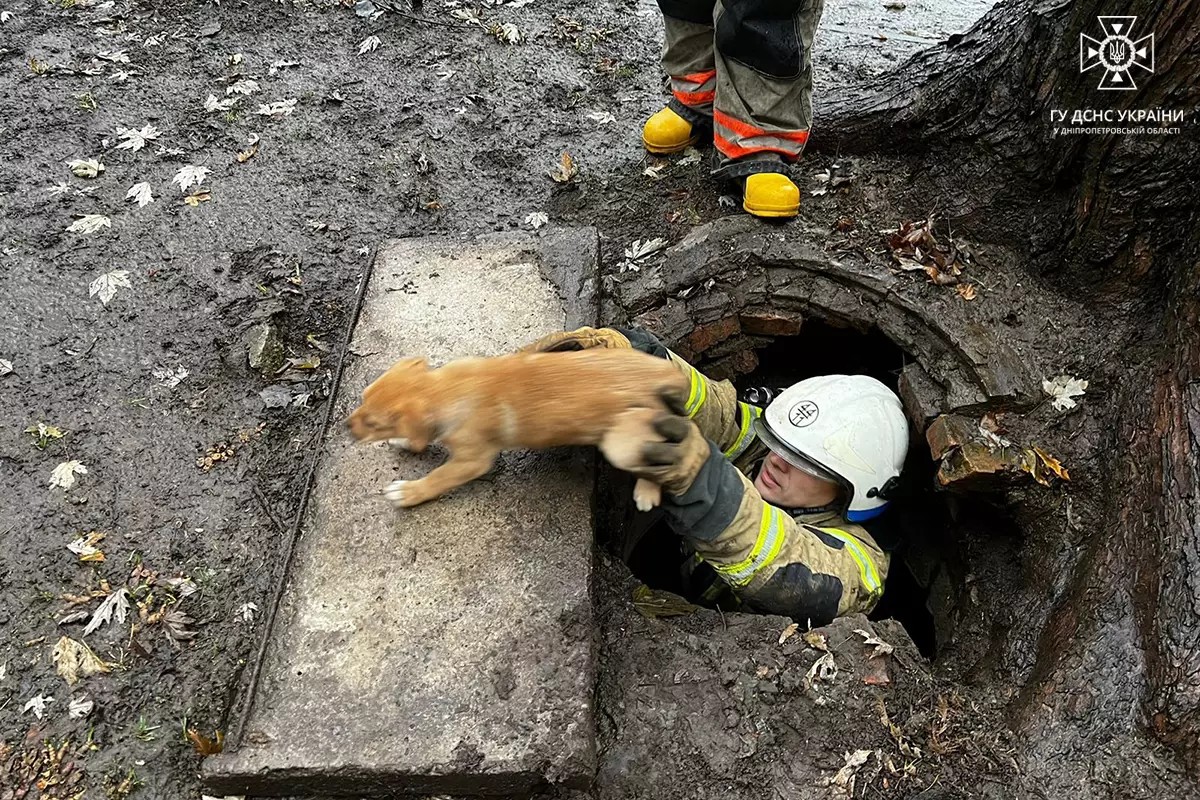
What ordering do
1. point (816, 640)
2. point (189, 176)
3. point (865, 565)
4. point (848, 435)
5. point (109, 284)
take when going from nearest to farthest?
point (816, 640) → point (865, 565) → point (848, 435) → point (109, 284) → point (189, 176)

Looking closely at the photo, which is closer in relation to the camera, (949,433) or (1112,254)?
(1112,254)

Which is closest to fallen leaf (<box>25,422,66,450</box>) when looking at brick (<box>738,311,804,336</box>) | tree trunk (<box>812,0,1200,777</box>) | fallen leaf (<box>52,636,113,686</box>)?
fallen leaf (<box>52,636,113,686</box>)

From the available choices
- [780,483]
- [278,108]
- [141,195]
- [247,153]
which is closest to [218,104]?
[278,108]

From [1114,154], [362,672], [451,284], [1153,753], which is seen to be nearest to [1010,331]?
[1114,154]

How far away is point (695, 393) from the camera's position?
3.59 m

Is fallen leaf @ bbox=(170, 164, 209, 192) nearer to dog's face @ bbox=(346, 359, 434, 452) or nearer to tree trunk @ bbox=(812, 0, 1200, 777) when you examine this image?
dog's face @ bbox=(346, 359, 434, 452)

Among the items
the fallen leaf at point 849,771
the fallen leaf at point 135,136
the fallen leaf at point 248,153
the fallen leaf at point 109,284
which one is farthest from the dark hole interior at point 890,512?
the fallen leaf at point 135,136

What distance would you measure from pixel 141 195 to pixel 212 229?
0.69 meters

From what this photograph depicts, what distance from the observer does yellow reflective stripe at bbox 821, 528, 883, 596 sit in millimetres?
3461

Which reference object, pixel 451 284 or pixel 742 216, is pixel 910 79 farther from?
pixel 451 284

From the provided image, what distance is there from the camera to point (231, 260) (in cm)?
489

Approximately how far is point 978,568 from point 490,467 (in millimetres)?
2205

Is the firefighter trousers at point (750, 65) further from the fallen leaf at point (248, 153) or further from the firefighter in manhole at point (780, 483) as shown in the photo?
the fallen leaf at point (248, 153)

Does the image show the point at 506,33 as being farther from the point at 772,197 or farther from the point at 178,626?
the point at 178,626
